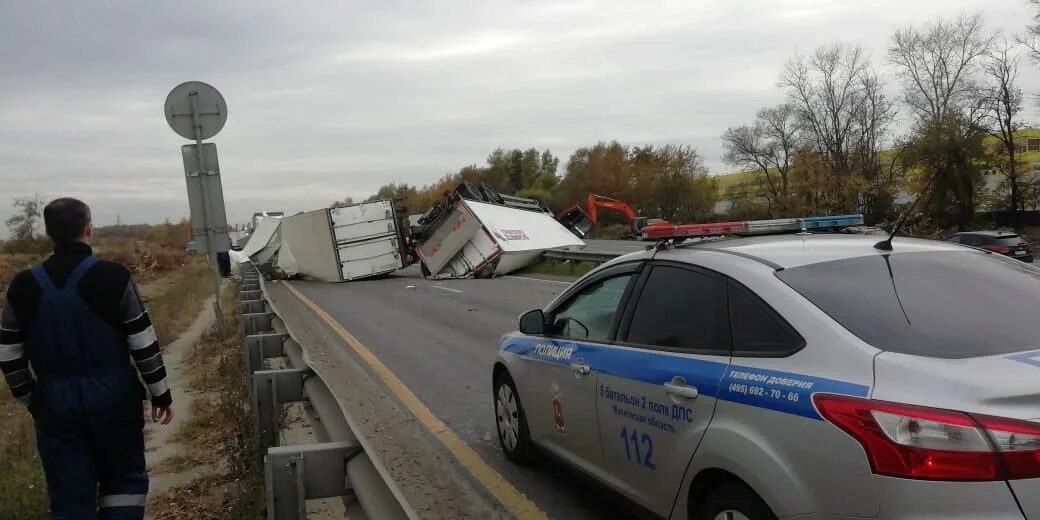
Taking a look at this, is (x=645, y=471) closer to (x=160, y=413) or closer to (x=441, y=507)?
(x=441, y=507)

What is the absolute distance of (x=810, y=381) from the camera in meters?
2.76

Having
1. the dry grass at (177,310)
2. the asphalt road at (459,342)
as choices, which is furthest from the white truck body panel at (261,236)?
the asphalt road at (459,342)

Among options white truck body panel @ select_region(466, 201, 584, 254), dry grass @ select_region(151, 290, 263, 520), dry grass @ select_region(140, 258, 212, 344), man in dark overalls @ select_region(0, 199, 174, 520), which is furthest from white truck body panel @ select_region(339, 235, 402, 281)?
man in dark overalls @ select_region(0, 199, 174, 520)

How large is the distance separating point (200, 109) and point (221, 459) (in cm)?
598

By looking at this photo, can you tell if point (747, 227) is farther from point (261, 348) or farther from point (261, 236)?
point (261, 236)

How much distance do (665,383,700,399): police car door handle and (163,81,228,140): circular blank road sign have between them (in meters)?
8.78

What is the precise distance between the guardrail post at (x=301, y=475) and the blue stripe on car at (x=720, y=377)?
52.1 inches

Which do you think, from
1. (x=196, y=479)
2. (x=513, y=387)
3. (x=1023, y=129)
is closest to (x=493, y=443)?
(x=513, y=387)

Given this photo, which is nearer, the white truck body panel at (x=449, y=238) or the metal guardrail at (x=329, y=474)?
the metal guardrail at (x=329, y=474)

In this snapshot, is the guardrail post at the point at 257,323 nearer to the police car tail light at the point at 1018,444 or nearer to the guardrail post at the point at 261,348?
the guardrail post at the point at 261,348

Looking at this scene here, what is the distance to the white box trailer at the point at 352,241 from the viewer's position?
2512 cm

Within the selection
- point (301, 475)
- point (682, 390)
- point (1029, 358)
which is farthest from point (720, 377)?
point (301, 475)

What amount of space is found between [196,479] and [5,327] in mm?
2204

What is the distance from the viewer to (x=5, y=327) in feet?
12.1
